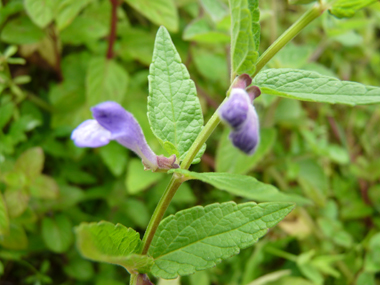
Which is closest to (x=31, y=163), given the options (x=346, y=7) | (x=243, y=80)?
(x=243, y=80)

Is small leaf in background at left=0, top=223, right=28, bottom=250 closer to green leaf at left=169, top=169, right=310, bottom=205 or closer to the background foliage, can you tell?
the background foliage

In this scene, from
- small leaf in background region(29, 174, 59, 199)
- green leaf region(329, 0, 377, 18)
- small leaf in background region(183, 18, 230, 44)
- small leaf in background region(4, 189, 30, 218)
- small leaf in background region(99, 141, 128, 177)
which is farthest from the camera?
small leaf in background region(99, 141, 128, 177)

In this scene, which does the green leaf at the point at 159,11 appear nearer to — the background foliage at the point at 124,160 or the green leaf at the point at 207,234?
the background foliage at the point at 124,160

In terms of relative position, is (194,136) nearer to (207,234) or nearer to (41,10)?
(207,234)

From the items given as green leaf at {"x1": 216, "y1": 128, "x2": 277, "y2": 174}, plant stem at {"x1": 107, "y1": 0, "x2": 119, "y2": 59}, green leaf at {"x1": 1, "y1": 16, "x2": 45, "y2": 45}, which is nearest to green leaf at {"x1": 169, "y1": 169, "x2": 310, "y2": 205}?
green leaf at {"x1": 216, "y1": 128, "x2": 277, "y2": 174}

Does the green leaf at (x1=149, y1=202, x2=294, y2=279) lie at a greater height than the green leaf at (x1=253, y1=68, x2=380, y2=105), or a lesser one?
lesser

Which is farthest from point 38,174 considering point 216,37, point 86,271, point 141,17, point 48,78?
point 141,17

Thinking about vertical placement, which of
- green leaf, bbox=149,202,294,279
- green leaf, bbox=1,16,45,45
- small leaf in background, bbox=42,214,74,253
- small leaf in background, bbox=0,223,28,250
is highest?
green leaf, bbox=1,16,45,45
